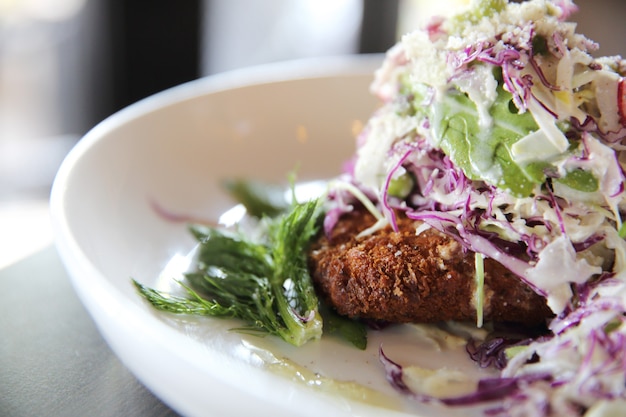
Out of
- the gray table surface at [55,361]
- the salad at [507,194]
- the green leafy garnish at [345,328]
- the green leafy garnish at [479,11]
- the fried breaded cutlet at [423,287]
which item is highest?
the green leafy garnish at [479,11]

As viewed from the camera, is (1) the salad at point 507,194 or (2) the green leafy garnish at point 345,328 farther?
(2) the green leafy garnish at point 345,328

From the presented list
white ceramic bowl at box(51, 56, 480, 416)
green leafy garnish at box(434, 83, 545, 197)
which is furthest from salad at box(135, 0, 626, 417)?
white ceramic bowl at box(51, 56, 480, 416)

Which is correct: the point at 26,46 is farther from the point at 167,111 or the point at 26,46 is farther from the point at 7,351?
the point at 7,351

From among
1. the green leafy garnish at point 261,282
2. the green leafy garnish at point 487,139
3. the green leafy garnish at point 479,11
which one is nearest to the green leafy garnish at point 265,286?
the green leafy garnish at point 261,282

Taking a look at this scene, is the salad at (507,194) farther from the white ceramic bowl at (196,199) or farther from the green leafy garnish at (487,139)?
the white ceramic bowl at (196,199)

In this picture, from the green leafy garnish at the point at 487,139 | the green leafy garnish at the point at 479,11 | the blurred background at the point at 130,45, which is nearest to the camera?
the green leafy garnish at the point at 487,139

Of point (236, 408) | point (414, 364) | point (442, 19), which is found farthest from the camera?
point (442, 19)

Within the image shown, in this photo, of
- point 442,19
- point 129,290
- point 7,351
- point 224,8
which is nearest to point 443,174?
point 442,19
